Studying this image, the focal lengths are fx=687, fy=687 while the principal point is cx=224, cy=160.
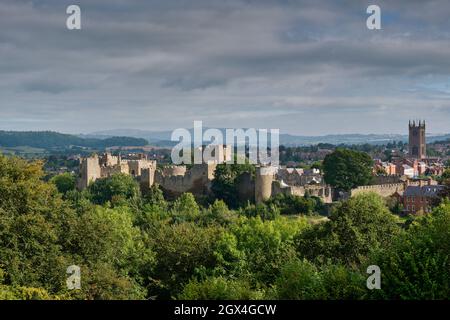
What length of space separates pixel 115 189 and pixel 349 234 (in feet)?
102

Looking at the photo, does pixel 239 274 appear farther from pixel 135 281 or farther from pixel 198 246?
pixel 135 281

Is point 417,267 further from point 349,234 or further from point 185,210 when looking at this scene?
point 185,210

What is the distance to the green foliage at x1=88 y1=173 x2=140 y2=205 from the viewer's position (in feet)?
165

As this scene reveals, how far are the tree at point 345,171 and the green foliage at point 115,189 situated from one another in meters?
15.0

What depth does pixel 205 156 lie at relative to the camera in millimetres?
56781

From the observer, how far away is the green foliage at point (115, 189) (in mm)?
50156

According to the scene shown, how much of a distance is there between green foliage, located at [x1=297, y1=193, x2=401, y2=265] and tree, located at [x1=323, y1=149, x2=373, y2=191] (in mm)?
29920

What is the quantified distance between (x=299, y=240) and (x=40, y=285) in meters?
8.75

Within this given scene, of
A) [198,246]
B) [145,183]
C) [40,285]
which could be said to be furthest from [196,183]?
[40,285]

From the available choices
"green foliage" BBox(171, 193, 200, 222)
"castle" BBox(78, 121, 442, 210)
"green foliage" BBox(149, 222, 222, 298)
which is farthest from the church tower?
"green foliage" BBox(149, 222, 222, 298)

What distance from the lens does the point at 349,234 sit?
2181 cm

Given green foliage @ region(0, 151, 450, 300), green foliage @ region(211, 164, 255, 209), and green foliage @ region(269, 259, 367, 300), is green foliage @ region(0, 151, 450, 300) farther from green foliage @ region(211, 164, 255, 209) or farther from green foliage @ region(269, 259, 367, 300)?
green foliage @ region(211, 164, 255, 209)

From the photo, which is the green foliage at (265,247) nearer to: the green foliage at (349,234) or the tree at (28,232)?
the green foliage at (349,234)
